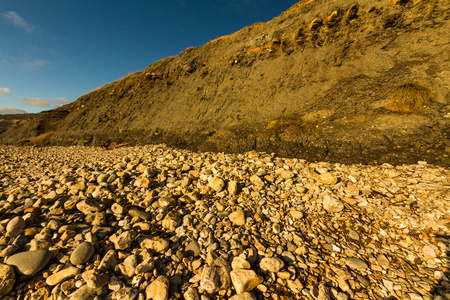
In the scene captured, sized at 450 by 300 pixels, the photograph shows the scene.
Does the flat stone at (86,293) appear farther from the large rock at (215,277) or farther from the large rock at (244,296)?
the large rock at (244,296)

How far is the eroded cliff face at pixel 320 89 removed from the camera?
534 centimetres

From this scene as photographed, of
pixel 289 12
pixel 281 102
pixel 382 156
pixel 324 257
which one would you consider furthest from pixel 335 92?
pixel 289 12

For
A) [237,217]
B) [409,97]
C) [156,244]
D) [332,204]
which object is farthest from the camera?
A: [409,97]

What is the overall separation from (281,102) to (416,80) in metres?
4.84

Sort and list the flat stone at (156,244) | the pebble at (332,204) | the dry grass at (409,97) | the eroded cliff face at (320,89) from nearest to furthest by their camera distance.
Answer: the flat stone at (156,244) → the pebble at (332,204) → the eroded cliff face at (320,89) → the dry grass at (409,97)

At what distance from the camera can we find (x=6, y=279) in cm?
189

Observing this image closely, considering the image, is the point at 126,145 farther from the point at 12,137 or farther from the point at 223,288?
the point at 12,137

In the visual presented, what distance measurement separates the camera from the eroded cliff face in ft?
17.5

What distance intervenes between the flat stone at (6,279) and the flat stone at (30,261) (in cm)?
9

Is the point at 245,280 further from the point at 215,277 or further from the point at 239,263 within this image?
the point at 215,277

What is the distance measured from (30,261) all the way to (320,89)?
10.4 metres

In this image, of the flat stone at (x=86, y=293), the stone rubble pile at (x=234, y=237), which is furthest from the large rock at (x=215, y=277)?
the flat stone at (x=86, y=293)

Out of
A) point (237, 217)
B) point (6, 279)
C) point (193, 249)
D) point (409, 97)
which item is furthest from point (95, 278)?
point (409, 97)

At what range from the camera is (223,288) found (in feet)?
6.66
